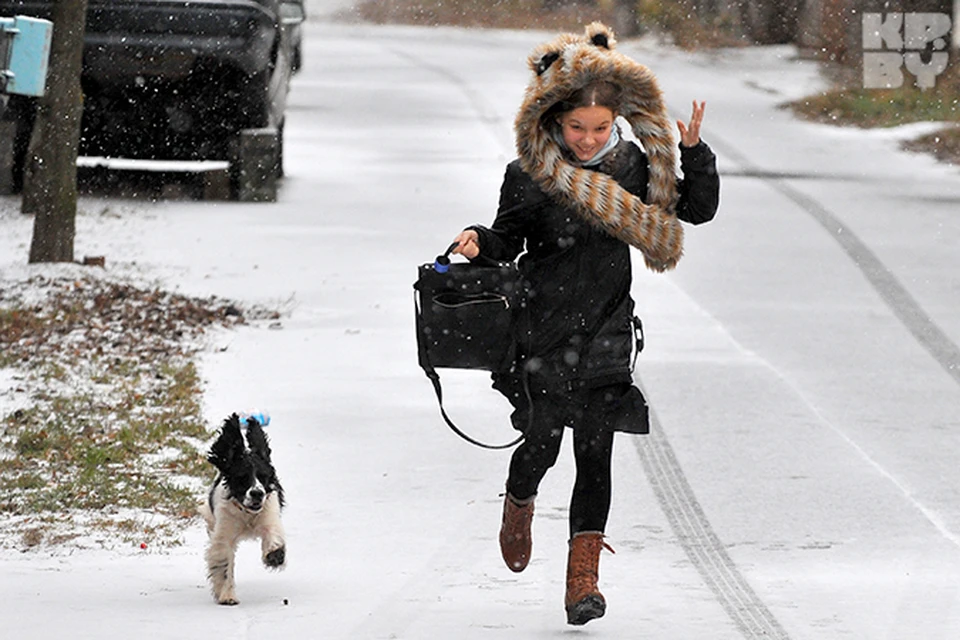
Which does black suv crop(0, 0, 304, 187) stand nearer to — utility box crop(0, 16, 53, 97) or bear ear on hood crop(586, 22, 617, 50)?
utility box crop(0, 16, 53, 97)

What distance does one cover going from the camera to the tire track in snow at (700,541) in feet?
20.3

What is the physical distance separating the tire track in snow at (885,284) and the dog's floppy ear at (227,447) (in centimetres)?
590

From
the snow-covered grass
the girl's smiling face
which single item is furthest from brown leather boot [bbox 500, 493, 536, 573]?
the snow-covered grass

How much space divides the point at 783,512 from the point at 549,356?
2346 millimetres

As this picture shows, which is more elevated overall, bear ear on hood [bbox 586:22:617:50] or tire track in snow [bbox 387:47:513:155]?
bear ear on hood [bbox 586:22:617:50]

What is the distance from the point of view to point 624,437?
31.1ft

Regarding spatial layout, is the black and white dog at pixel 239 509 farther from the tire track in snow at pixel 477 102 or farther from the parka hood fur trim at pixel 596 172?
the tire track in snow at pixel 477 102

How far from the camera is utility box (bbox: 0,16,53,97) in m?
12.7

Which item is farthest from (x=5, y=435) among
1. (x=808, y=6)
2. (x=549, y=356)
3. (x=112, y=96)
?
(x=808, y=6)

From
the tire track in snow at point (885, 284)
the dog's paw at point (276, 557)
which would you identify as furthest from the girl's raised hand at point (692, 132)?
the tire track in snow at point (885, 284)

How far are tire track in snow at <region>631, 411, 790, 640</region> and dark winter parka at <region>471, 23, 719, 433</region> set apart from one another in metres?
0.81

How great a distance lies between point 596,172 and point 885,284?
348 inches

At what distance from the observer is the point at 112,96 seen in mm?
18234

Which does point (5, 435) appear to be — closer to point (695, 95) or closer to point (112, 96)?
point (112, 96)
